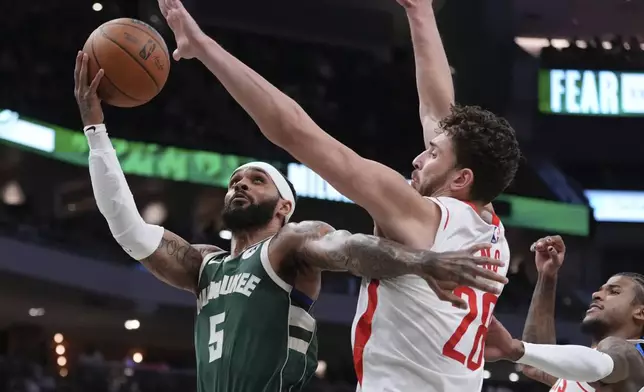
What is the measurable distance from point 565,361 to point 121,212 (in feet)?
6.54

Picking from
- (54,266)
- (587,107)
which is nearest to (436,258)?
(54,266)

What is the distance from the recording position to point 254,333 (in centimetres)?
399

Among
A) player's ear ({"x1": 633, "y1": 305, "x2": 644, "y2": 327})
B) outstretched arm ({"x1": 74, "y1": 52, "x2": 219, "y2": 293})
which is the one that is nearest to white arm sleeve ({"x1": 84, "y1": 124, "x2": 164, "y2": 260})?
outstretched arm ({"x1": 74, "y1": 52, "x2": 219, "y2": 293})

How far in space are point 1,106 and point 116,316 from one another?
4.97 meters

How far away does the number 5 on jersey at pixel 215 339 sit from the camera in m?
4.01

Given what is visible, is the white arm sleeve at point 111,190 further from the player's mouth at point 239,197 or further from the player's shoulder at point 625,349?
the player's shoulder at point 625,349

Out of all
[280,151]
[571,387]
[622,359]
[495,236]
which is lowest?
[571,387]

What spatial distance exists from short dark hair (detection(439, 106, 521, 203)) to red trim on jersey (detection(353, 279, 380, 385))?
1.57ft

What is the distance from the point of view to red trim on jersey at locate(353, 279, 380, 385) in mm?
3035

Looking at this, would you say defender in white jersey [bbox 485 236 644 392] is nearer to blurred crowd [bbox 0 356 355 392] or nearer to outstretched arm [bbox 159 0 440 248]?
outstretched arm [bbox 159 0 440 248]

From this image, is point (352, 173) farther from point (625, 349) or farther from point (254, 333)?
point (625, 349)

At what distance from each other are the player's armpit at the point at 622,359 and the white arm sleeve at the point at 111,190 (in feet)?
7.25

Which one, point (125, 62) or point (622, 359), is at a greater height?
point (125, 62)

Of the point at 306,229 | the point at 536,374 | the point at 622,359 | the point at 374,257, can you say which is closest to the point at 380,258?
the point at 374,257
